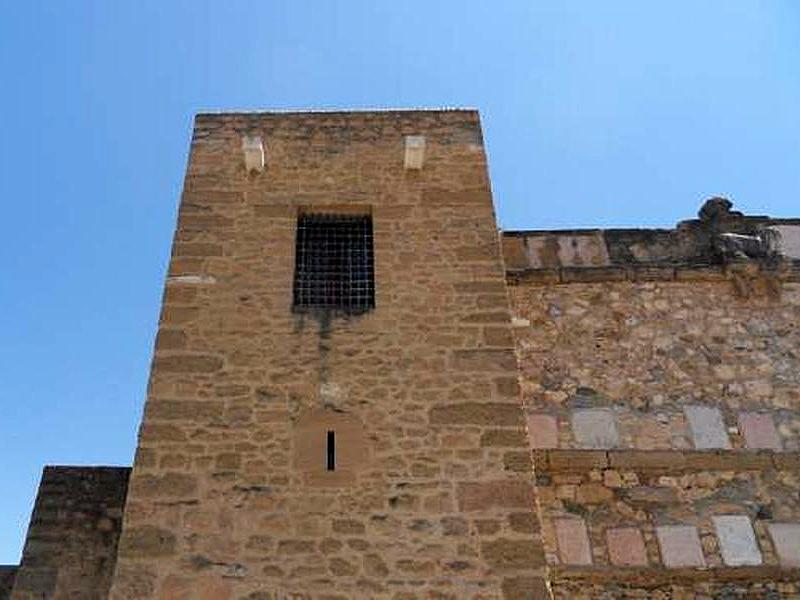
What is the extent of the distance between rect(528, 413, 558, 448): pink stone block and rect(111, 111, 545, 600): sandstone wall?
2.55ft

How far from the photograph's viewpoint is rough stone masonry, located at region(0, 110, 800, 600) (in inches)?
226

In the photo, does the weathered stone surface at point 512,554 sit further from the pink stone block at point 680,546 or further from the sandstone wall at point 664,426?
the pink stone block at point 680,546

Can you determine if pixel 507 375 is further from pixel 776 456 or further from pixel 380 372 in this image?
pixel 776 456

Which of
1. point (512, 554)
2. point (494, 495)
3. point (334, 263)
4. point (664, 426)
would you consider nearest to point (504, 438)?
point (494, 495)

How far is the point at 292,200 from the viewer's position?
25.3ft

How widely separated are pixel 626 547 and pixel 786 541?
122 centimetres

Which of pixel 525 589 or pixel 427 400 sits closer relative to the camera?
pixel 525 589

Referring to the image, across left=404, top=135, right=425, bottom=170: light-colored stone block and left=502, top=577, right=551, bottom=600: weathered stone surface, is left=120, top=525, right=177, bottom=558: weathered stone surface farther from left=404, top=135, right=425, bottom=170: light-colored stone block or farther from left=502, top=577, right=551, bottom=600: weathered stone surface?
left=404, top=135, right=425, bottom=170: light-colored stone block

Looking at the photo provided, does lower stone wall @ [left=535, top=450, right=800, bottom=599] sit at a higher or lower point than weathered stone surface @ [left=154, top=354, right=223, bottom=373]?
lower

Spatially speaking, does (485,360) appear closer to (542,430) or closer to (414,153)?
(542,430)

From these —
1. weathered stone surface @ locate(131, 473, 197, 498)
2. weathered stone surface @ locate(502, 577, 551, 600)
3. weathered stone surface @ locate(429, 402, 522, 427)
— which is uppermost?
weathered stone surface @ locate(429, 402, 522, 427)

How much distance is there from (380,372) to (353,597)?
167cm

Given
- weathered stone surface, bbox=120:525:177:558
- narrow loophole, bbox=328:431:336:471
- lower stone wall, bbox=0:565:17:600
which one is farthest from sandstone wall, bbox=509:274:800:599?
lower stone wall, bbox=0:565:17:600

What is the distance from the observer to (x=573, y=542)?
21.3 feet
